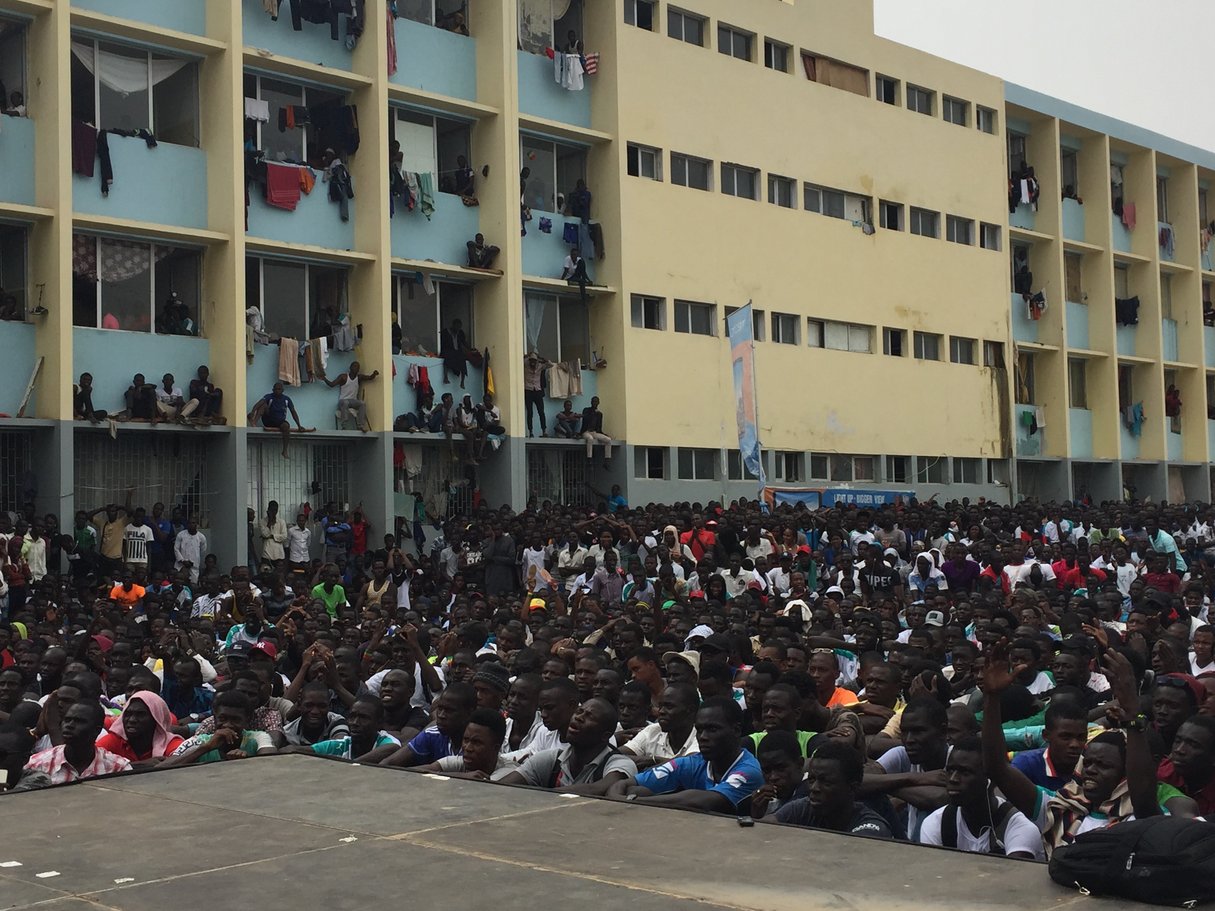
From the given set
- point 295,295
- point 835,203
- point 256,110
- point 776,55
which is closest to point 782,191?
point 835,203

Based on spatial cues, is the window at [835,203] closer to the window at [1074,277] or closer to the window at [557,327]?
the window at [557,327]

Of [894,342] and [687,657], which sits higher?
[894,342]

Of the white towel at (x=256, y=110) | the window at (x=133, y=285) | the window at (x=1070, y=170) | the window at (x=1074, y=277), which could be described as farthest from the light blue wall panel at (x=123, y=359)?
the window at (x=1070, y=170)

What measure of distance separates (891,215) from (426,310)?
1178 centimetres

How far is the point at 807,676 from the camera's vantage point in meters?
7.88

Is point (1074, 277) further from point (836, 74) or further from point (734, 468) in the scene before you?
point (734, 468)

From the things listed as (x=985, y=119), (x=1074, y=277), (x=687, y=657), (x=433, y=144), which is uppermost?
(x=985, y=119)

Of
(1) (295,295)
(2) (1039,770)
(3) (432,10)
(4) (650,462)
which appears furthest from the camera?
(4) (650,462)

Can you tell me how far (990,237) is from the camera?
113 ft

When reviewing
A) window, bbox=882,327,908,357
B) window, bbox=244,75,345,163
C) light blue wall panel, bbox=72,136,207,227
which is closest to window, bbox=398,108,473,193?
window, bbox=244,75,345,163

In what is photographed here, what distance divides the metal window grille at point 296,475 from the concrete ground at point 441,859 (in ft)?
52.1

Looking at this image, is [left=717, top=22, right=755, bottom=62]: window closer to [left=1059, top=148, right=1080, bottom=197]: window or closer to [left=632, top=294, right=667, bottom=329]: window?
[left=632, top=294, right=667, bottom=329]: window

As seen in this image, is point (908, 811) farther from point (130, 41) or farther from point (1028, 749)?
point (130, 41)

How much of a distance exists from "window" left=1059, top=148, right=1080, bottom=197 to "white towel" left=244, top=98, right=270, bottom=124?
855 inches
